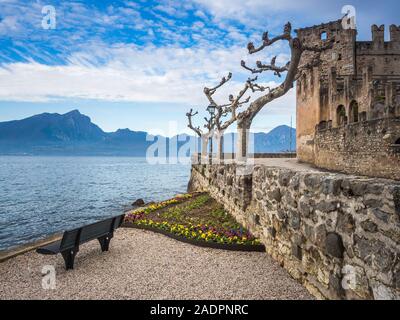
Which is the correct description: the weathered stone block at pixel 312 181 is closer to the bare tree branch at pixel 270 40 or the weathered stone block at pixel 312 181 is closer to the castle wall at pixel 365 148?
the bare tree branch at pixel 270 40

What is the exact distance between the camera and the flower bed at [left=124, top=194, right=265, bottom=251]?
8.57 meters

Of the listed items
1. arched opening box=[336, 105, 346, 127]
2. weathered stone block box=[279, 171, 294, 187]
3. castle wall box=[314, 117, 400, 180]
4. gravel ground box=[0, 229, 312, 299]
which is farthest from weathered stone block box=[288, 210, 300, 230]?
arched opening box=[336, 105, 346, 127]

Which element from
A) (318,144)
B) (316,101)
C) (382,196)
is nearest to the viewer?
(382,196)

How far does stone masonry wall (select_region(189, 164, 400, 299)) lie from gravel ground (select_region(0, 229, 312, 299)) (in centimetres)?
64

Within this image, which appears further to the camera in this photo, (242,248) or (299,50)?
(299,50)

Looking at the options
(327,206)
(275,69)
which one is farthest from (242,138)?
(327,206)

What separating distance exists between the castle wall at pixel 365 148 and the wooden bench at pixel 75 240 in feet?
44.2

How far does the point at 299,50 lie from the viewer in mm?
11133

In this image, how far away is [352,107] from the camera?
2545cm

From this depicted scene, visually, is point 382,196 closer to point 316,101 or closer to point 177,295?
point 177,295

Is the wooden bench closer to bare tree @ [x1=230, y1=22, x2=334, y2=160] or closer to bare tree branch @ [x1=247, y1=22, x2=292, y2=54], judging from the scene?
bare tree @ [x1=230, y1=22, x2=334, y2=160]

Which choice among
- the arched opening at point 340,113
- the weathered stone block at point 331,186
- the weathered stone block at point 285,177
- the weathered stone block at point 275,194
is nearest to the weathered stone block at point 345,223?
the weathered stone block at point 331,186

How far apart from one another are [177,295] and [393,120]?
14.4 metres
